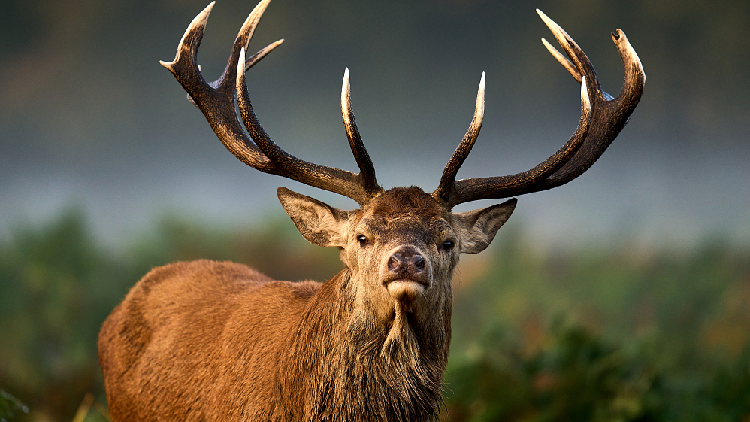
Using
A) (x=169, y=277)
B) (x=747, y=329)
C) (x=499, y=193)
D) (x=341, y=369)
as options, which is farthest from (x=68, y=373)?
(x=747, y=329)

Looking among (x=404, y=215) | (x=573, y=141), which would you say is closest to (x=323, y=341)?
(x=404, y=215)

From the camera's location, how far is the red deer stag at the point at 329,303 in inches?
120

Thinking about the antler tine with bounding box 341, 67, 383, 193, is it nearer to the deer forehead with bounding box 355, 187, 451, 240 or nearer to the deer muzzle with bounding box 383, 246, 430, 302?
the deer forehead with bounding box 355, 187, 451, 240

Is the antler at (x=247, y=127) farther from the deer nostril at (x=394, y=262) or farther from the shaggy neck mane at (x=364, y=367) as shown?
the deer nostril at (x=394, y=262)

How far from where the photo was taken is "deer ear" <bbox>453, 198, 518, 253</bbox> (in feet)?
11.5

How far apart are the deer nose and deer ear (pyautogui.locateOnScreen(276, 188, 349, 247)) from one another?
0.69 m

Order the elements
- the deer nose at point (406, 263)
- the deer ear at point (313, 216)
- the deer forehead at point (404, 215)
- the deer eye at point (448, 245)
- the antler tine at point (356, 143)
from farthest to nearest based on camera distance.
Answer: the deer ear at point (313, 216) → the antler tine at point (356, 143) → the deer eye at point (448, 245) → the deer forehead at point (404, 215) → the deer nose at point (406, 263)

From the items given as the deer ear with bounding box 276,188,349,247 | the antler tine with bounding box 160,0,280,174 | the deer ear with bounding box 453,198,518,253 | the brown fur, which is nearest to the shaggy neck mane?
the brown fur

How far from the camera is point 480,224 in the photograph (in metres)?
3.61

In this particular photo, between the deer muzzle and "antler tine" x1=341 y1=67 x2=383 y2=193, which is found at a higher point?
"antler tine" x1=341 y1=67 x2=383 y2=193

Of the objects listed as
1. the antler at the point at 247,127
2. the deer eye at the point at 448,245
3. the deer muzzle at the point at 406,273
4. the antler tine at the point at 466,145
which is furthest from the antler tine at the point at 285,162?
the deer muzzle at the point at 406,273

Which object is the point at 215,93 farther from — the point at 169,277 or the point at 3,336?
the point at 3,336

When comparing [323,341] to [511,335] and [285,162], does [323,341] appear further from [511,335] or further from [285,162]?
[511,335]

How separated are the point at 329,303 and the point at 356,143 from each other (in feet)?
2.89
